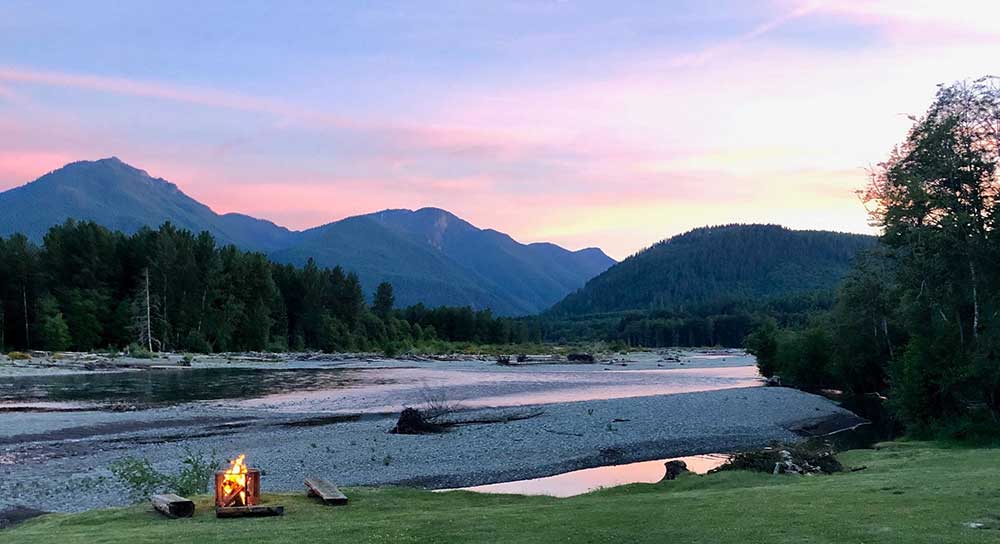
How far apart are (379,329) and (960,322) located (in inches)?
4912

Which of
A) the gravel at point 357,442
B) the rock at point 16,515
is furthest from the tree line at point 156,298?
the rock at point 16,515

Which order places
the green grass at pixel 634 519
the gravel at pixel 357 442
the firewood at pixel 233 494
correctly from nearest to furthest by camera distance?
the green grass at pixel 634 519 → the firewood at pixel 233 494 → the gravel at pixel 357 442

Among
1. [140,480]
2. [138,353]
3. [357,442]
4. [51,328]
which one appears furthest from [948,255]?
[51,328]

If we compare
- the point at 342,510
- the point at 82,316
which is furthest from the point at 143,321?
the point at 342,510

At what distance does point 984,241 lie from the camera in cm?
3164

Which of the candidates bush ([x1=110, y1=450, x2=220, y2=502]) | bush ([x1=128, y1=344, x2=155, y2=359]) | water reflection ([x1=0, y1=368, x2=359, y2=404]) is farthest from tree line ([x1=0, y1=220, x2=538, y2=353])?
bush ([x1=110, y1=450, x2=220, y2=502])

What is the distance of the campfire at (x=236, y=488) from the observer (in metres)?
14.9

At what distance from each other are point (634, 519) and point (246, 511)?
754cm

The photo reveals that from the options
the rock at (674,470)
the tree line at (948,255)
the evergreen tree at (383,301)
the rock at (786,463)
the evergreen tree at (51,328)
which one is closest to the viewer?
the rock at (786,463)

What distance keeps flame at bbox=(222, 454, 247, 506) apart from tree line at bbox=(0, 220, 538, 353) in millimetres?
93471

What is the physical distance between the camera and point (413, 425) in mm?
36438

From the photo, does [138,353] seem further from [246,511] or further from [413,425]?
[246,511]

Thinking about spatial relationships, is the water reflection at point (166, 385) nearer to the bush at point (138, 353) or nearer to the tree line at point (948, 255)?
the bush at point (138, 353)

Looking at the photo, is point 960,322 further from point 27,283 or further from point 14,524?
point 27,283
